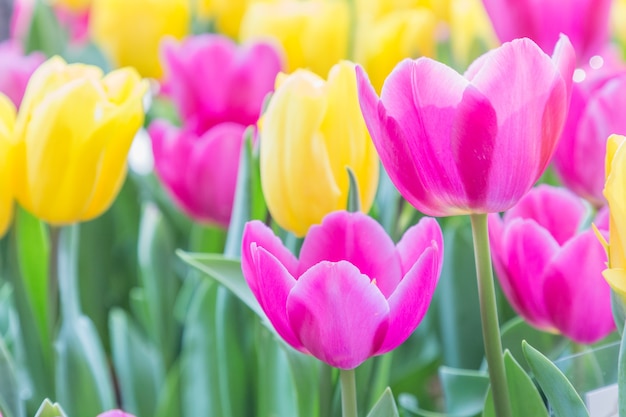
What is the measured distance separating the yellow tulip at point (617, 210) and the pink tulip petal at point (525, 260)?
0.22 feet

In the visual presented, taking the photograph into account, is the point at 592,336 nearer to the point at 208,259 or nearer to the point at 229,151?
the point at 208,259

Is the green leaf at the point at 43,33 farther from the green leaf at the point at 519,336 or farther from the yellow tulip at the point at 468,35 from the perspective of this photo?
the green leaf at the point at 519,336

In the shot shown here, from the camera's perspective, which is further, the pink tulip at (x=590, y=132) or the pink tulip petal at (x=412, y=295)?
the pink tulip at (x=590, y=132)

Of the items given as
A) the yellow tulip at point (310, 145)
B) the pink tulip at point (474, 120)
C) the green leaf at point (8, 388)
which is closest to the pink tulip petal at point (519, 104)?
the pink tulip at point (474, 120)

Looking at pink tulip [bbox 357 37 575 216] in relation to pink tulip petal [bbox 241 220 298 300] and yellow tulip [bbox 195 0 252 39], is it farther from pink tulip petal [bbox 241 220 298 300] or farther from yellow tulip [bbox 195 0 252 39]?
yellow tulip [bbox 195 0 252 39]

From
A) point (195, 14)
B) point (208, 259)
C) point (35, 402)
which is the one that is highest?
point (195, 14)

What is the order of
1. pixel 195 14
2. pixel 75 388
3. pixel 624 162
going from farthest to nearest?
pixel 195 14
pixel 75 388
pixel 624 162

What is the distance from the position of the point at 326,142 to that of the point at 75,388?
0.71 feet

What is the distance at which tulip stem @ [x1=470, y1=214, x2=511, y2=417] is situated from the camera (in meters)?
0.35

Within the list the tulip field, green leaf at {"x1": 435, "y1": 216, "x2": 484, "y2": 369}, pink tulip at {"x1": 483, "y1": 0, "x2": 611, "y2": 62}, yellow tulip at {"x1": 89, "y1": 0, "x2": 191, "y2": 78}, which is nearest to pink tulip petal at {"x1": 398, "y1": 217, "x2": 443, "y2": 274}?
the tulip field

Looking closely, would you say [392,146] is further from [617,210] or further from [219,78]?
[219,78]

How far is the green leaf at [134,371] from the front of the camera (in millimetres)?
591

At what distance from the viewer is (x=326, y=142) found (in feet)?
1.41

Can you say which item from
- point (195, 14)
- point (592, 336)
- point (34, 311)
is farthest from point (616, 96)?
point (195, 14)
